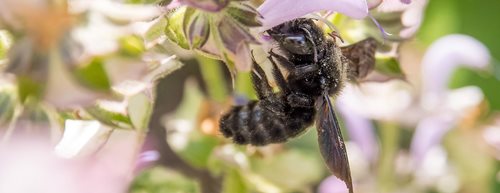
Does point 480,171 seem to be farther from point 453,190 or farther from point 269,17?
point 269,17

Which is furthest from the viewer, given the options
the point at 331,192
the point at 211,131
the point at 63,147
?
the point at 331,192

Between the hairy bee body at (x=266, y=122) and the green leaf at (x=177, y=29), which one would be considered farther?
the hairy bee body at (x=266, y=122)

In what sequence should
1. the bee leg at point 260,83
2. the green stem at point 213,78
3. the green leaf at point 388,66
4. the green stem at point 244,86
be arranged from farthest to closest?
the green stem at point 213,78, the green stem at point 244,86, the green leaf at point 388,66, the bee leg at point 260,83

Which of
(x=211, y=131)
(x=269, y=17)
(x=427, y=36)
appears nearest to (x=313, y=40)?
(x=269, y=17)

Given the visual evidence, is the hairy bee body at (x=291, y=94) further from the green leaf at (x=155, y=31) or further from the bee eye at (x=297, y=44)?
the green leaf at (x=155, y=31)

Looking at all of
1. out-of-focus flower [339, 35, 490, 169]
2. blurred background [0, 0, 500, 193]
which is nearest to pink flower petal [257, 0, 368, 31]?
blurred background [0, 0, 500, 193]

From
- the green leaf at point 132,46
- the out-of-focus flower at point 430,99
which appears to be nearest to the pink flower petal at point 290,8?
the green leaf at point 132,46

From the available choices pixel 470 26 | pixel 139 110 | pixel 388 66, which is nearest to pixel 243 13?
pixel 139 110
